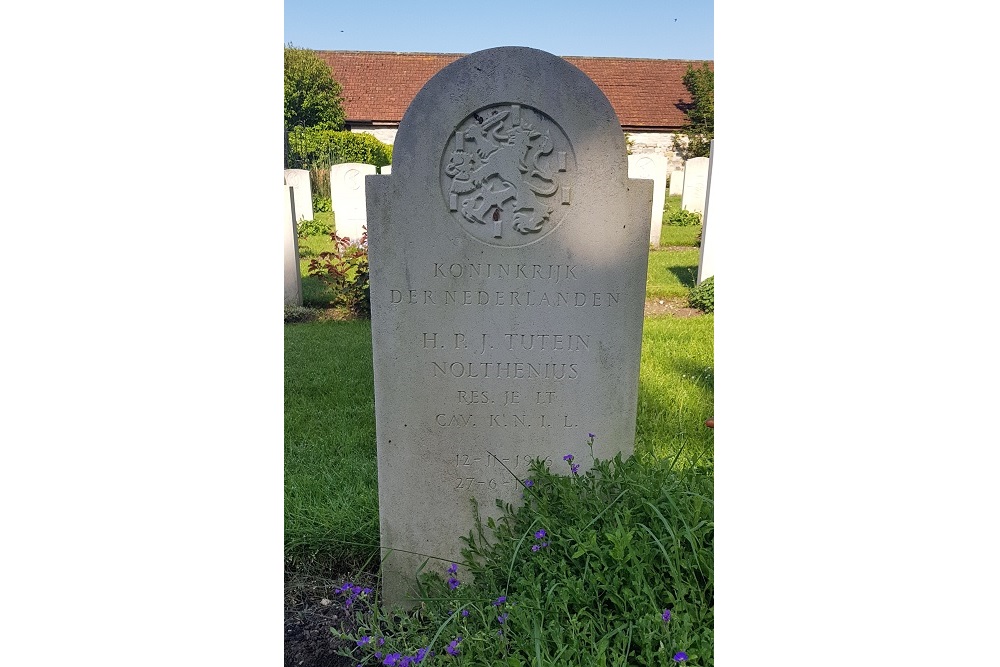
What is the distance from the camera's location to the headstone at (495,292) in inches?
101

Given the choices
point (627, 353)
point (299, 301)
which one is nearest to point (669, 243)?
point (299, 301)

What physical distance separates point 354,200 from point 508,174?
773cm

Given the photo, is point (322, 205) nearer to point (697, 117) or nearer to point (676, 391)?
point (697, 117)

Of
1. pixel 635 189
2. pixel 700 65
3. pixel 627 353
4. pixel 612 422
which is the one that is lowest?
pixel 612 422

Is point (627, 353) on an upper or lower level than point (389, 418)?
upper

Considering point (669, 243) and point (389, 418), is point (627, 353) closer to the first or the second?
point (389, 418)

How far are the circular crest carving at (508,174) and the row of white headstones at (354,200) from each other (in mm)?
1876

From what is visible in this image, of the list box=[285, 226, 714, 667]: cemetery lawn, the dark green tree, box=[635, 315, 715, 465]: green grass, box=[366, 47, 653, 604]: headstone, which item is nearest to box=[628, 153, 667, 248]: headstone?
box=[285, 226, 714, 667]: cemetery lawn

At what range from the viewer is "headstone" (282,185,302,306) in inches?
296

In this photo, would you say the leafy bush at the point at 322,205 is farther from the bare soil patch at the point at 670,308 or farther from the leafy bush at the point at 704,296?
the leafy bush at the point at 704,296

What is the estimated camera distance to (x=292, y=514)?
3.39 metres

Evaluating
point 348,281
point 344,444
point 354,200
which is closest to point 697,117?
point 354,200

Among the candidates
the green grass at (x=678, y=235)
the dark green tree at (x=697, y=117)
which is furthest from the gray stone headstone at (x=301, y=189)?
the dark green tree at (x=697, y=117)

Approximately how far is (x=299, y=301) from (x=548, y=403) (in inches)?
223
